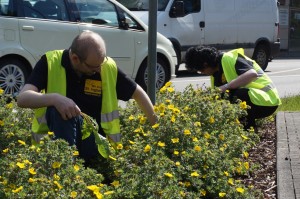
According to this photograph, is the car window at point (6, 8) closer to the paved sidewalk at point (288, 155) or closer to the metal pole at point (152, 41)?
the paved sidewalk at point (288, 155)

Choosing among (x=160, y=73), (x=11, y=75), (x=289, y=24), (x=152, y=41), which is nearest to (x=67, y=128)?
(x=152, y=41)

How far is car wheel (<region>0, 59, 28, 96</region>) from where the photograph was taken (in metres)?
10.4

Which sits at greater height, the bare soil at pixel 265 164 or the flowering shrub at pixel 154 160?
the flowering shrub at pixel 154 160

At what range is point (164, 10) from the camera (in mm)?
16250

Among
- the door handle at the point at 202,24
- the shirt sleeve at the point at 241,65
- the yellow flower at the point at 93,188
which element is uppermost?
the shirt sleeve at the point at 241,65

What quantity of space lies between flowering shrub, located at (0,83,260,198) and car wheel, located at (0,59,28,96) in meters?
4.81

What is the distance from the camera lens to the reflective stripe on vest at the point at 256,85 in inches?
274

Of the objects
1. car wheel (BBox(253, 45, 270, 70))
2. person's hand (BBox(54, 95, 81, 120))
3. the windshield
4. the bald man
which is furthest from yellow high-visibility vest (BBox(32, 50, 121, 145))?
car wheel (BBox(253, 45, 270, 70))

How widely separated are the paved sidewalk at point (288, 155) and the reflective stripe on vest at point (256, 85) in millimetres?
328

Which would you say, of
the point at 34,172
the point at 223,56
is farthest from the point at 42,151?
the point at 223,56

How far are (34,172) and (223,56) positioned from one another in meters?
3.46

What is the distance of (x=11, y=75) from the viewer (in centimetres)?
1056

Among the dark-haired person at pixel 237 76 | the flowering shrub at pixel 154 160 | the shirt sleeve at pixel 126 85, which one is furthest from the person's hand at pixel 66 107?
the dark-haired person at pixel 237 76

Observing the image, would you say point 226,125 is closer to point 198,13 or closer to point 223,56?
point 223,56
